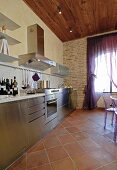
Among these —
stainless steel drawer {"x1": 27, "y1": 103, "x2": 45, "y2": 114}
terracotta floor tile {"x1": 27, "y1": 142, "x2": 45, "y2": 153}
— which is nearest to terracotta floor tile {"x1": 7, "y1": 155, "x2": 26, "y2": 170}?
terracotta floor tile {"x1": 27, "y1": 142, "x2": 45, "y2": 153}

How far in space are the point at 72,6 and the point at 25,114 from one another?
300 centimetres

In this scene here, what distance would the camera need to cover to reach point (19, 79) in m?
3.14

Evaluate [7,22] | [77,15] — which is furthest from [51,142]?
[77,15]

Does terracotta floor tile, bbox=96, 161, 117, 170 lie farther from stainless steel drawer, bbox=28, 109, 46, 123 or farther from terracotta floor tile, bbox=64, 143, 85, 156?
stainless steel drawer, bbox=28, 109, 46, 123

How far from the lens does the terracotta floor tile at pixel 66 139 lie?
8.93 feet

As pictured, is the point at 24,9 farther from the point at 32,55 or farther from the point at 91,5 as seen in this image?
the point at 91,5

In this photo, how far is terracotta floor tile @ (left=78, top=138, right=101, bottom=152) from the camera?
7.90 ft

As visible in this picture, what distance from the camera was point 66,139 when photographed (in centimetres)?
282

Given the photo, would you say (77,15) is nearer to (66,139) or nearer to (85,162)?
(66,139)

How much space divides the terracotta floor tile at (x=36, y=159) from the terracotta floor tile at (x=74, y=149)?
0.39m

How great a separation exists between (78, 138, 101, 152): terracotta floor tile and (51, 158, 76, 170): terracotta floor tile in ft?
1.60

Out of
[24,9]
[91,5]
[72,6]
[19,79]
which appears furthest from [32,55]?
[91,5]

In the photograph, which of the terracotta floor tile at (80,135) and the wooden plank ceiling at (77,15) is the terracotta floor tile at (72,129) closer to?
the terracotta floor tile at (80,135)

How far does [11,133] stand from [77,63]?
15.9ft
